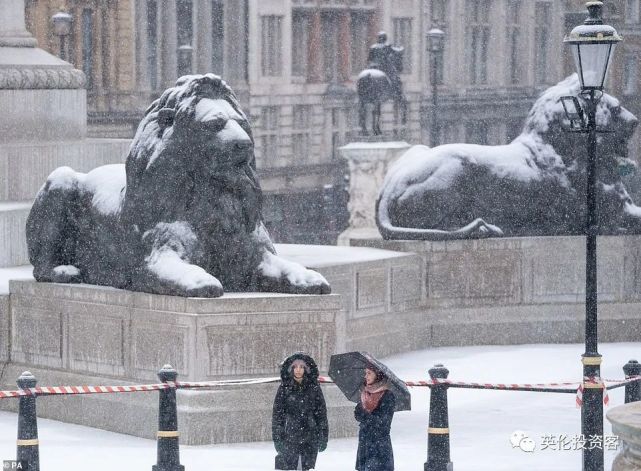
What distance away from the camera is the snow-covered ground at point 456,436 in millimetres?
14305

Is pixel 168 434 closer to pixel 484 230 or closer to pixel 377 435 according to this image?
pixel 377 435

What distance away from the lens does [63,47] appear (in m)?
45.3

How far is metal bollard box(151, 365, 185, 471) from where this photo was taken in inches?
535

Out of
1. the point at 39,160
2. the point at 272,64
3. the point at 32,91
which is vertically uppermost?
the point at 32,91

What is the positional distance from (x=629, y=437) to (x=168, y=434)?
4.64 meters

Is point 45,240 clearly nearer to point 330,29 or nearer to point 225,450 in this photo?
point 225,450

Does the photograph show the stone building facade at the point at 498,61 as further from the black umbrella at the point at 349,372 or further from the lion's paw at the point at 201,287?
the black umbrella at the point at 349,372

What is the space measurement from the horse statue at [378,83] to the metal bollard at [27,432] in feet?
67.6

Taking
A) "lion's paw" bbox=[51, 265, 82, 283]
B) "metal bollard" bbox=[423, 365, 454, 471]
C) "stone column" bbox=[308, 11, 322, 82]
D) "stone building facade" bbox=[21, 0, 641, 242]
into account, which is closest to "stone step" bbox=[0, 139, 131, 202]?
"lion's paw" bbox=[51, 265, 82, 283]

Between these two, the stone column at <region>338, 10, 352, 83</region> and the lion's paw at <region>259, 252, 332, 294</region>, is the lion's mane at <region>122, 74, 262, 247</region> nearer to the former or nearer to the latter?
the lion's paw at <region>259, 252, 332, 294</region>

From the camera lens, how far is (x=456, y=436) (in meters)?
15.6

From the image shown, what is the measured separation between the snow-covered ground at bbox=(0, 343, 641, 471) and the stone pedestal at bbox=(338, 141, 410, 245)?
36.2 feet

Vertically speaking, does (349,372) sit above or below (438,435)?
above

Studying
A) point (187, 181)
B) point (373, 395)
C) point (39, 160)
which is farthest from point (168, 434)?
point (39, 160)
